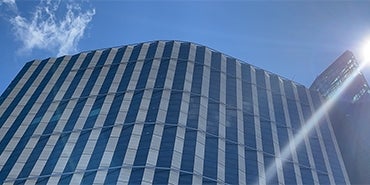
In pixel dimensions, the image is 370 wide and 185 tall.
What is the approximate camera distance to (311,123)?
70750mm

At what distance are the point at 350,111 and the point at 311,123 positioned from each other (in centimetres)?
1392

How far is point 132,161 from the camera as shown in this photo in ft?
174

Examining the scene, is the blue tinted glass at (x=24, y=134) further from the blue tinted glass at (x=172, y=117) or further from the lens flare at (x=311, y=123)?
the lens flare at (x=311, y=123)

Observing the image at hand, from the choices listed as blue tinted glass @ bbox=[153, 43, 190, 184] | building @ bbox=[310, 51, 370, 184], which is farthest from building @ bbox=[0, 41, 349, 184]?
building @ bbox=[310, 51, 370, 184]

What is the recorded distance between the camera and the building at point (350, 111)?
69.6 metres

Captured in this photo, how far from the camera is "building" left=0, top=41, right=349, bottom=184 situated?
54.1 metres

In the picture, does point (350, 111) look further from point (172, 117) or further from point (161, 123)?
point (161, 123)

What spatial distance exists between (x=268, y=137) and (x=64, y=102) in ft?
98.9

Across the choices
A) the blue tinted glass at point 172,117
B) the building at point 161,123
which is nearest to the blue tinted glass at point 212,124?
the building at point 161,123

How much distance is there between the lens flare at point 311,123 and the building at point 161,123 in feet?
0.80

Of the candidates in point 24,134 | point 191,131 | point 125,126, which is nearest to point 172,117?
point 191,131

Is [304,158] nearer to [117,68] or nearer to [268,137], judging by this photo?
[268,137]

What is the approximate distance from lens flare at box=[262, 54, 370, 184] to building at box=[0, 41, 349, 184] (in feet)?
0.80

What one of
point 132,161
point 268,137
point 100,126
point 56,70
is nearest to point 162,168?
point 132,161
